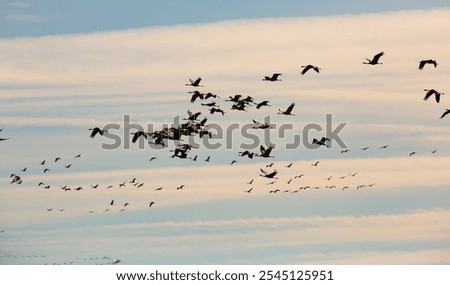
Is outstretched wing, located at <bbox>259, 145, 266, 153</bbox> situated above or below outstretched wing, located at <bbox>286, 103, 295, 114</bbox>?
below

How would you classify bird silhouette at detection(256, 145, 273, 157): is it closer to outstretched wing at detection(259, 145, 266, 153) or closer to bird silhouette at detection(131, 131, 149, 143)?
outstretched wing at detection(259, 145, 266, 153)

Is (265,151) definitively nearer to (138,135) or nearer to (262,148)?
(262,148)

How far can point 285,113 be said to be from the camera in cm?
5544

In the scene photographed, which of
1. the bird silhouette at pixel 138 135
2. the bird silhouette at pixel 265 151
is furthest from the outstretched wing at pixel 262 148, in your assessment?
the bird silhouette at pixel 138 135

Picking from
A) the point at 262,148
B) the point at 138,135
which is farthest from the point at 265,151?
the point at 138,135

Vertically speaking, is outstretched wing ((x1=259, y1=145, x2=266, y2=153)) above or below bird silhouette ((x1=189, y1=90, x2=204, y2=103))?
below

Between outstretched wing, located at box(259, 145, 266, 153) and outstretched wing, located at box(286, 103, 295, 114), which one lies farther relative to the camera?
outstretched wing, located at box(259, 145, 266, 153)

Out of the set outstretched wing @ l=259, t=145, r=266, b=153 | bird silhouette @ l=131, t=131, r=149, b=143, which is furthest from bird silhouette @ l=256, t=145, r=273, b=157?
bird silhouette @ l=131, t=131, r=149, b=143
